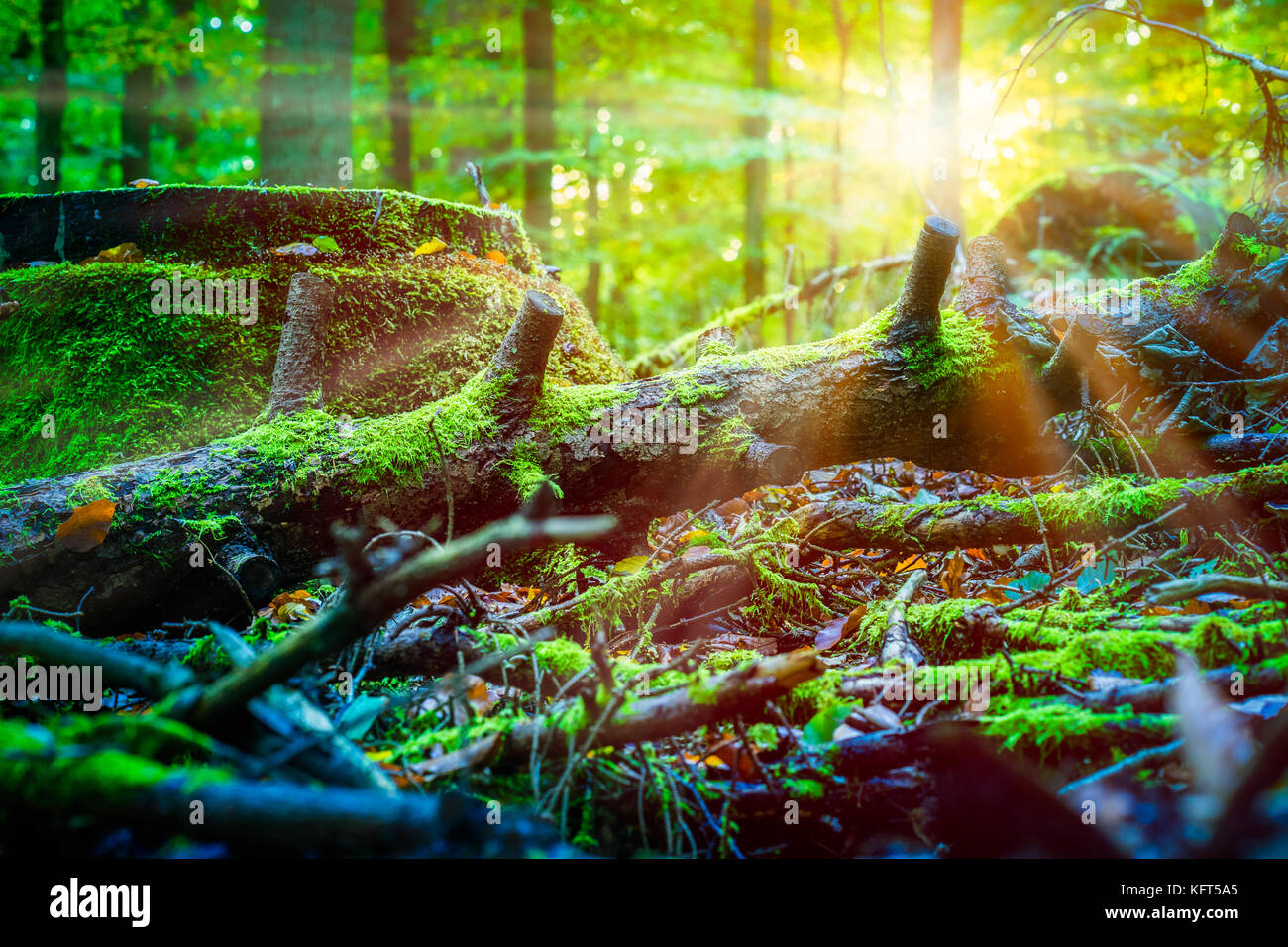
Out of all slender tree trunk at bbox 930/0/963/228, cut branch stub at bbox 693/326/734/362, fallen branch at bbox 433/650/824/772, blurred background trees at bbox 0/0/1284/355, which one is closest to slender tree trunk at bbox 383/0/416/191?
blurred background trees at bbox 0/0/1284/355

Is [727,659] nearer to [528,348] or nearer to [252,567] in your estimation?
[528,348]

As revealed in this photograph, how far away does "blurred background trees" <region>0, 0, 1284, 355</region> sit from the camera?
8.47 m

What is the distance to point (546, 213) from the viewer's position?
10602 mm

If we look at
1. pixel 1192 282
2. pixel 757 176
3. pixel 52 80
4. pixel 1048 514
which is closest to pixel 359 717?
pixel 1048 514

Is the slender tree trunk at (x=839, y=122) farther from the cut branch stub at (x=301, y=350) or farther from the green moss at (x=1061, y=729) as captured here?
the green moss at (x=1061, y=729)

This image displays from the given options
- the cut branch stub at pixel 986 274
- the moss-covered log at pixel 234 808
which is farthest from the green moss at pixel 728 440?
the moss-covered log at pixel 234 808

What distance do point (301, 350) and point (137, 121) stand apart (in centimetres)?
1366

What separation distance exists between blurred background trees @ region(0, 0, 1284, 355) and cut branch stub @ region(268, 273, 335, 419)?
12.4 feet

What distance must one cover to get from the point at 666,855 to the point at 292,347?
9.44 ft

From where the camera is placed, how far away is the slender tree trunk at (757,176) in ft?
37.2

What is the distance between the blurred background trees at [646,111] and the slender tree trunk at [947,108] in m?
0.04

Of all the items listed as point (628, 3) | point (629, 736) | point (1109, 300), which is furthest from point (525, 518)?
point (628, 3)
